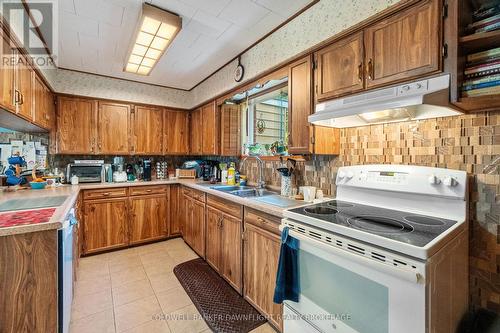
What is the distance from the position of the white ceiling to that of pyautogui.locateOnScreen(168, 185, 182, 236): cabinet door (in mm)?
1831

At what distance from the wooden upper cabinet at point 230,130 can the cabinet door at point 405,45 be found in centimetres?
212

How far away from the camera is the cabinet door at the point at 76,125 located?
3.22 metres

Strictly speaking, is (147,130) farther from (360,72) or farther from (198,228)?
(360,72)

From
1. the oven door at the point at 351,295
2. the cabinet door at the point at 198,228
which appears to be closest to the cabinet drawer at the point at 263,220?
the oven door at the point at 351,295

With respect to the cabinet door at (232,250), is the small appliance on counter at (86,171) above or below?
above

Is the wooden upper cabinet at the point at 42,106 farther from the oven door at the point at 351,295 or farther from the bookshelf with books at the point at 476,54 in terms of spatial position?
the bookshelf with books at the point at 476,54

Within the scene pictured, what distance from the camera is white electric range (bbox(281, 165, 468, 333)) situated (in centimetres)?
92

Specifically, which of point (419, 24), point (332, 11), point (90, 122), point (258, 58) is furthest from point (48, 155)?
point (419, 24)

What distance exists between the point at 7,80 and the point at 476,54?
119 inches

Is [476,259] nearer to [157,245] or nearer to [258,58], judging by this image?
[258,58]

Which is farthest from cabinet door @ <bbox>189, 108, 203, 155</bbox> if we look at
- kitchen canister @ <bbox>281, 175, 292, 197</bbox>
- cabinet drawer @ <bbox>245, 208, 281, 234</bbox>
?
cabinet drawer @ <bbox>245, 208, 281, 234</bbox>

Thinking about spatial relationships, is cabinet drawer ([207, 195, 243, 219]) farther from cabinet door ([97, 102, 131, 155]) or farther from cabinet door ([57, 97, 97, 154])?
cabinet door ([57, 97, 97, 154])

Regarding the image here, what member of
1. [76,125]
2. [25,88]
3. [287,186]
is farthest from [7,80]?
[287,186]

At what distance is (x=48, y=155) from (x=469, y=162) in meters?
4.62
